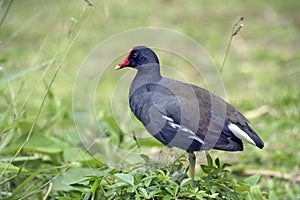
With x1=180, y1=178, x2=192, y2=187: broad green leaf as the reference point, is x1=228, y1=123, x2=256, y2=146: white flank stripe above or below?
above

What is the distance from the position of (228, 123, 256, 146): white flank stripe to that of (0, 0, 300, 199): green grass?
18 cm

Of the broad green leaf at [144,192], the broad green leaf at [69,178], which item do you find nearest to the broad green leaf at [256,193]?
the broad green leaf at [144,192]

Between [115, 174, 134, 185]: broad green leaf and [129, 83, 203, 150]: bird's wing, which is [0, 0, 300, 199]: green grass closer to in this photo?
[115, 174, 134, 185]: broad green leaf

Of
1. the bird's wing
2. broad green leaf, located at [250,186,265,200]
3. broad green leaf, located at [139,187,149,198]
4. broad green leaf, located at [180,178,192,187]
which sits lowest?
broad green leaf, located at [139,187,149,198]

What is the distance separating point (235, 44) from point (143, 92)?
156 inches

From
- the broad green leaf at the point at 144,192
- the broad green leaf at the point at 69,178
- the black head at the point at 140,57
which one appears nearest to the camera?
the broad green leaf at the point at 144,192

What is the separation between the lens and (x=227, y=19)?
6910 mm

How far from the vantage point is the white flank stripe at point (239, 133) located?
239 centimetres

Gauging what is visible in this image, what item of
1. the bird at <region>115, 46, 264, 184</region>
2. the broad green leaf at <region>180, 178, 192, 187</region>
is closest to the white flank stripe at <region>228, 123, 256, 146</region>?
the bird at <region>115, 46, 264, 184</region>

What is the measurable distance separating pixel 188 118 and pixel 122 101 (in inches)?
100

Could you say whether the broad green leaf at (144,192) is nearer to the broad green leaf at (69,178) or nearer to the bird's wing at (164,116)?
the bird's wing at (164,116)

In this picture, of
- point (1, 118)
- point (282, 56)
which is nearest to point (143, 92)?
point (1, 118)

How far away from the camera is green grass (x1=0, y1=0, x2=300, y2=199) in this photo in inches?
→ 105

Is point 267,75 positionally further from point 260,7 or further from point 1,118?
point 1,118
